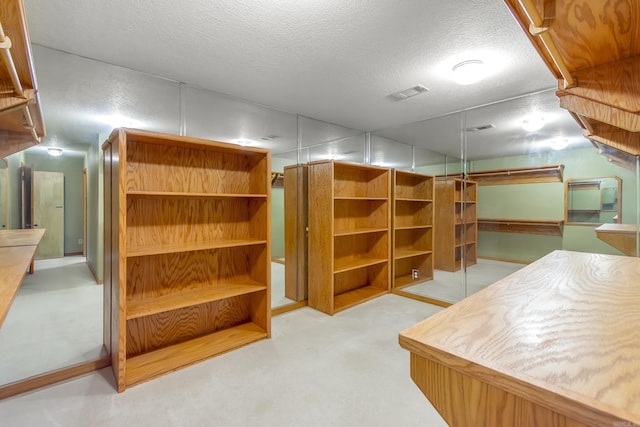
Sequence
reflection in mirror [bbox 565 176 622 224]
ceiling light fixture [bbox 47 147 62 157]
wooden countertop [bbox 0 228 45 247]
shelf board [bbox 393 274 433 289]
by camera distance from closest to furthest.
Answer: wooden countertop [bbox 0 228 45 247] → ceiling light fixture [bbox 47 147 62 157] → reflection in mirror [bbox 565 176 622 224] → shelf board [bbox 393 274 433 289]

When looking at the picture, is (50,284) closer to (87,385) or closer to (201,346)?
(87,385)

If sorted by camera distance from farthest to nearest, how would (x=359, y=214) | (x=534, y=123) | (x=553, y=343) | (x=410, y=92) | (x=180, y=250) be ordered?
(x=359, y=214), (x=534, y=123), (x=410, y=92), (x=180, y=250), (x=553, y=343)

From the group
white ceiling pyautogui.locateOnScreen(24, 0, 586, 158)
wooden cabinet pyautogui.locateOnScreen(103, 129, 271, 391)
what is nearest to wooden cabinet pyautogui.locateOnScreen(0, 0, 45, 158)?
white ceiling pyautogui.locateOnScreen(24, 0, 586, 158)

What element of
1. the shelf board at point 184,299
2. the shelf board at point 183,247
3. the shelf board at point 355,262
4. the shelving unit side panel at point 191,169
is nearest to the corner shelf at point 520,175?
the shelf board at point 355,262

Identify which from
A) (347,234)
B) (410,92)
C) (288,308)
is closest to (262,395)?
(288,308)

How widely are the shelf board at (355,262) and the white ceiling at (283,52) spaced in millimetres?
2007

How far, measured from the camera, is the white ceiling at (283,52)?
1.83 meters

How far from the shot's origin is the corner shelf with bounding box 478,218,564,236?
330 cm

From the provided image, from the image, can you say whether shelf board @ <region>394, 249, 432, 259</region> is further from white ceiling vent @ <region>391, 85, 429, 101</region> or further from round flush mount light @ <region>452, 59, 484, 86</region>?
round flush mount light @ <region>452, 59, 484, 86</region>

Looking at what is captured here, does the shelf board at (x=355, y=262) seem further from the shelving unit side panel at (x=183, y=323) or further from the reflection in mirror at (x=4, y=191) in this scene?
the reflection in mirror at (x=4, y=191)

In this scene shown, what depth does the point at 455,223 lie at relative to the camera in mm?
4469

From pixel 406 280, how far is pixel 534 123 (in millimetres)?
2752

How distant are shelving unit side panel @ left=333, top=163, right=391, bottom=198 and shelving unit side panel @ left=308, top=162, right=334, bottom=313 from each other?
0.38m

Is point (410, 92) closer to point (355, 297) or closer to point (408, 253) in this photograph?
point (408, 253)
